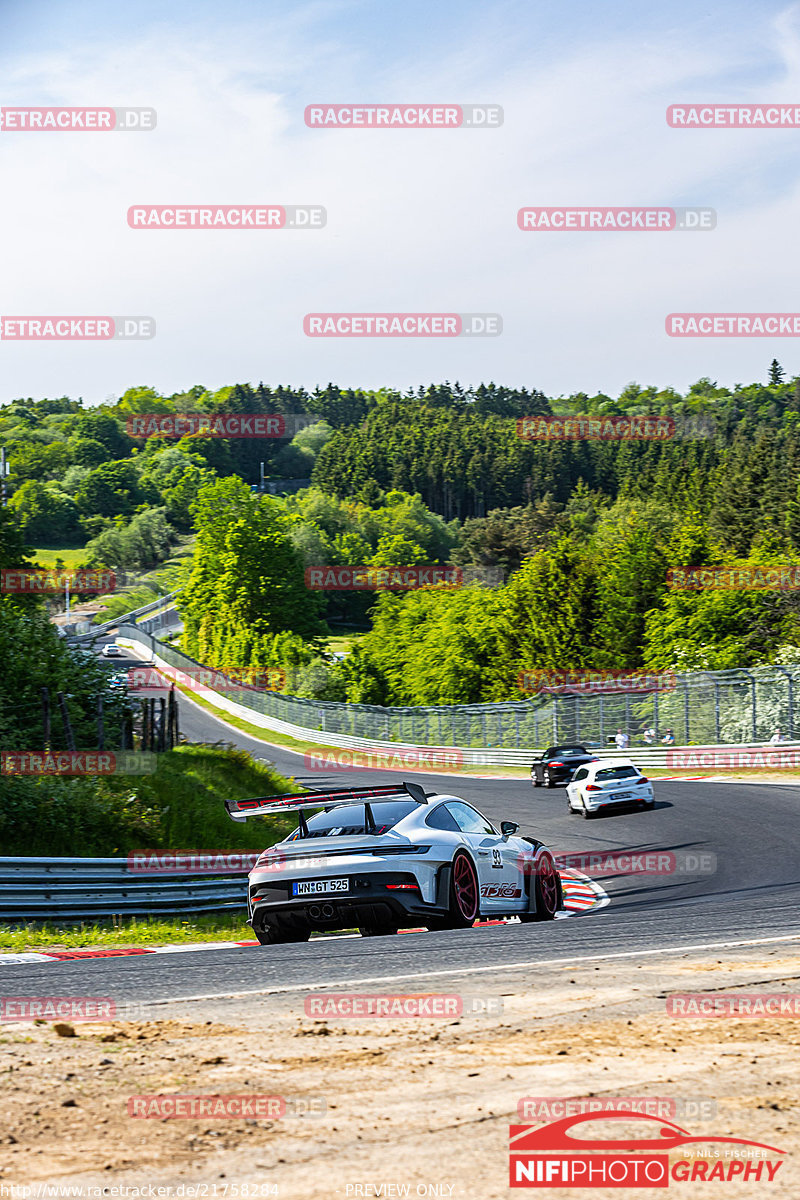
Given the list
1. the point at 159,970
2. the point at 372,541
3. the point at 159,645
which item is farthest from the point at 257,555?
the point at 159,970

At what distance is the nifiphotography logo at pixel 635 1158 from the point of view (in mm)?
3875

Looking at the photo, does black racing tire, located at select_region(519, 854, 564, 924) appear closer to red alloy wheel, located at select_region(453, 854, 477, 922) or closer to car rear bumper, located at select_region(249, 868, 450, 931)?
red alloy wheel, located at select_region(453, 854, 477, 922)

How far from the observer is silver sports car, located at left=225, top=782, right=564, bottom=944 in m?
9.81

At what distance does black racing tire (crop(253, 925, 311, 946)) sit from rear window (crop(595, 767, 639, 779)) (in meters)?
19.3

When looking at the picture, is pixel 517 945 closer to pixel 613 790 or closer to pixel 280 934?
pixel 280 934

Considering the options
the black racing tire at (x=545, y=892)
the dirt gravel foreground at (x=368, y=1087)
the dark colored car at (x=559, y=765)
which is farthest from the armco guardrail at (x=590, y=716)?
the dirt gravel foreground at (x=368, y=1087)

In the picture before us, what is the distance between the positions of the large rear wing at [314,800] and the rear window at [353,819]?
0.07 meters

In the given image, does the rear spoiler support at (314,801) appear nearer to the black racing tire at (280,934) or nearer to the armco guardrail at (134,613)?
the black racing tire at (280,934)

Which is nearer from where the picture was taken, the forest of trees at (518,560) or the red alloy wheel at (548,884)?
the red alloy wheel at (548,884)

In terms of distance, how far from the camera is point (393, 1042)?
18.6ft

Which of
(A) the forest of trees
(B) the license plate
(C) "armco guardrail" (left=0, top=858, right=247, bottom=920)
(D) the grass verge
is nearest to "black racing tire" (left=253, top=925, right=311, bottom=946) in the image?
(B) the license plate

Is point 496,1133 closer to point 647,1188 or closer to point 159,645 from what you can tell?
point 647,1188

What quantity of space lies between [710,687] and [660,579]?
37690 millimetres

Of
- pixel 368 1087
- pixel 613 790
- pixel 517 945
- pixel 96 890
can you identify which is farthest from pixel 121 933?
pixel 613 790
